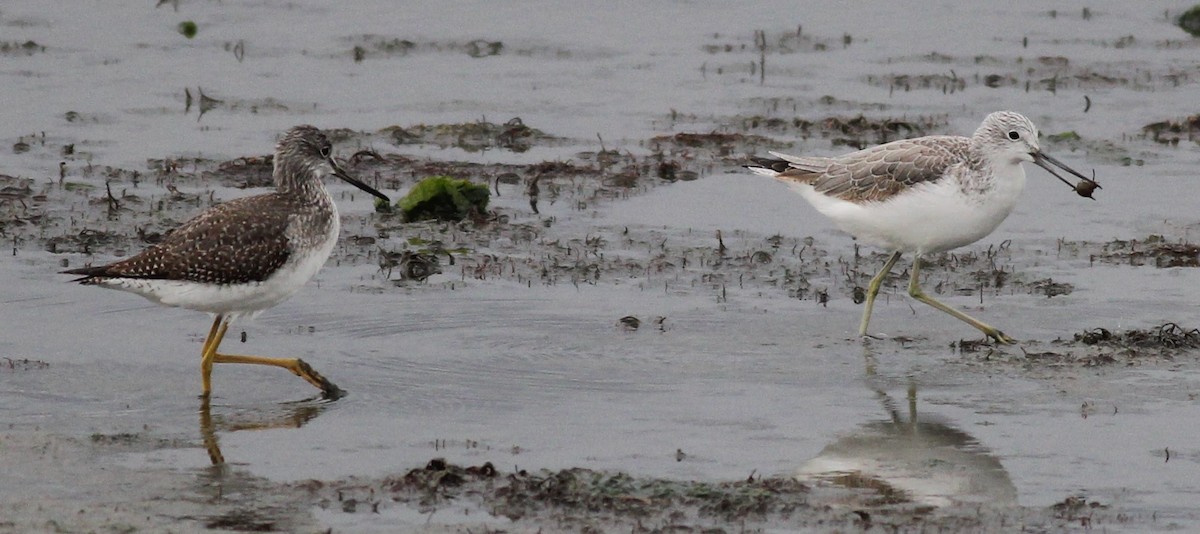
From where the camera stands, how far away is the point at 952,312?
39.9 feet

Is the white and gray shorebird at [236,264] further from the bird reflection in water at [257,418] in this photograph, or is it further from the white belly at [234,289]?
the bird reflection in water at [257,418]

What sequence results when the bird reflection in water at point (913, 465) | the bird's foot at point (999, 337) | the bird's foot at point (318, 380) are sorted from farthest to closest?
the bird's foot at point (999, 337)
the bird's foot at point (318, 380)
the bird reflection in water at point (913, 465)

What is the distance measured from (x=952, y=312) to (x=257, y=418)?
186 inches

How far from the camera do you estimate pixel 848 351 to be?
1173 centimetres

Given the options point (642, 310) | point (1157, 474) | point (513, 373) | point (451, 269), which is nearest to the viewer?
point (1157, 474)

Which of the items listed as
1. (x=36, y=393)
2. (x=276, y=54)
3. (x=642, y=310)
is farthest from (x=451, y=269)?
(x=276, y=54)

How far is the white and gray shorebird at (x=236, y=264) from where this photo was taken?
33.8ft

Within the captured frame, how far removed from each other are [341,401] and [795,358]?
290cm

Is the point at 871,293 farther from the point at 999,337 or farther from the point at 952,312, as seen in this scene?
the point at 999,337

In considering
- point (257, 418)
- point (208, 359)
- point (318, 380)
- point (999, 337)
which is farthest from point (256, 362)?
point (999, 337)

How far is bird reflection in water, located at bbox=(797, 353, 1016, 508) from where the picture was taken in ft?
29.0

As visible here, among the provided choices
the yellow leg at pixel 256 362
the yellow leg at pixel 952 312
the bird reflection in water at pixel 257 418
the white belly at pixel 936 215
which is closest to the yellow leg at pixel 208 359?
the yellow leg at pixel 256 362

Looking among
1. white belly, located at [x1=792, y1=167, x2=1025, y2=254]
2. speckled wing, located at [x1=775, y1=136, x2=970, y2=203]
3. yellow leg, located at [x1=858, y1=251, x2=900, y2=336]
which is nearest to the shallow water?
yellow leg, located at [x1=858, y1=251, x2=900, y2=336]

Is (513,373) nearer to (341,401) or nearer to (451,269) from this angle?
(341,401)
